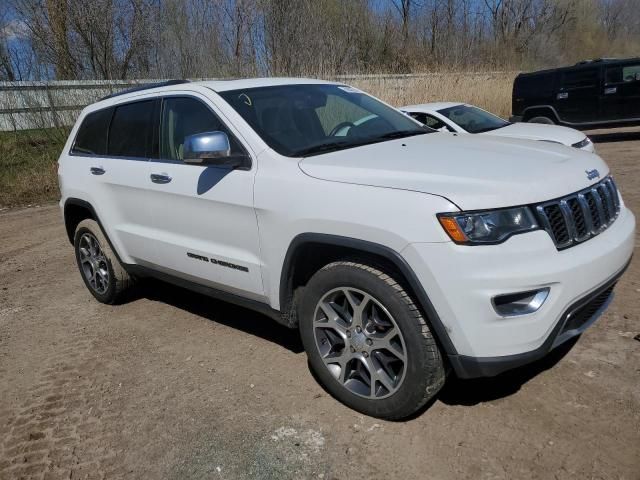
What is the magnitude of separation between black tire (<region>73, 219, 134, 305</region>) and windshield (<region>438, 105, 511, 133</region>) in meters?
6.03

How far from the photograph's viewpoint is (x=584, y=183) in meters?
2.98

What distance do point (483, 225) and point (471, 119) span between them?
7.39 metres

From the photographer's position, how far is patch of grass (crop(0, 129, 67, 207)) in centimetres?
1173

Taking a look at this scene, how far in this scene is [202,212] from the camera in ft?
12.2

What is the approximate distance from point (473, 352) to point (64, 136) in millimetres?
13536

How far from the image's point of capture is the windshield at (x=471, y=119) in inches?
363

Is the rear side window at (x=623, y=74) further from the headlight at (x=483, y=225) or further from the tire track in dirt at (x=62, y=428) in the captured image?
the tire track in dirt at (x=62, y=428)

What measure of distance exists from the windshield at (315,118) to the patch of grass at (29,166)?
9141 millimetres

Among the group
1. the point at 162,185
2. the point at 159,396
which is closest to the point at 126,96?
the point at 162,185

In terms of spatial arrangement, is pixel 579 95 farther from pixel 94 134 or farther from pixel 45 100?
pixel 45 100

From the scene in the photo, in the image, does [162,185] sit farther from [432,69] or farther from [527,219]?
[432,69]

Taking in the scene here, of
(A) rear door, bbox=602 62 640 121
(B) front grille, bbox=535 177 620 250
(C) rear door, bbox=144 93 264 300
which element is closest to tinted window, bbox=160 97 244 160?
(C) rear door, bbox=144 93 264 300

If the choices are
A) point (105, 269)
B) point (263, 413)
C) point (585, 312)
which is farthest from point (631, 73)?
point (263, 413)

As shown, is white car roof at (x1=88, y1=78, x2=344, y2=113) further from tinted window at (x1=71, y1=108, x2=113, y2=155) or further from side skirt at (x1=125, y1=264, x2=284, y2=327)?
side skirt at (x1=125, y1=264, x2=284, y2=327)
